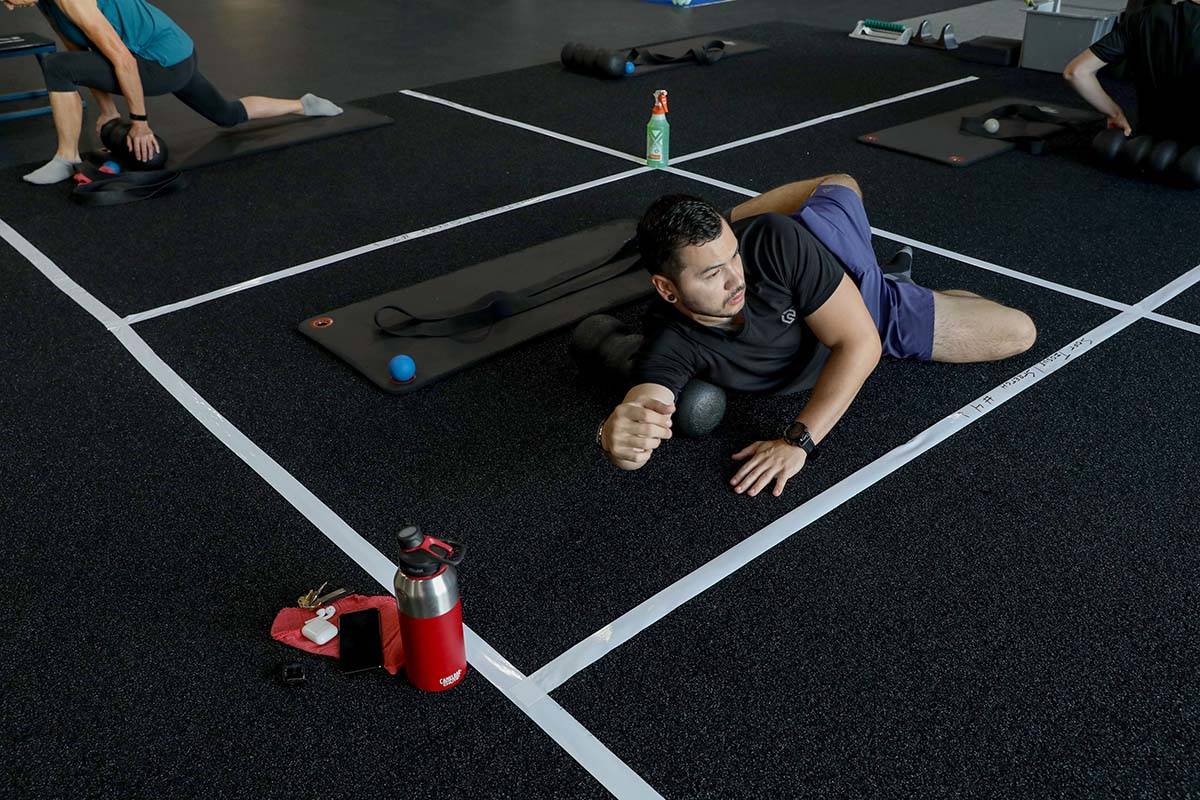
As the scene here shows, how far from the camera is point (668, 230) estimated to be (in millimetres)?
2072

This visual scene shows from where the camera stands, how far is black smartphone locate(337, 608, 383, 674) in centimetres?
183

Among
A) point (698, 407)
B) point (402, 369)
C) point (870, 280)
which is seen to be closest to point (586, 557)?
point (698, 407)

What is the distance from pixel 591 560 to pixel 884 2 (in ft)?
25.2

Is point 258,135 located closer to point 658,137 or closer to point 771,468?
point 658,137

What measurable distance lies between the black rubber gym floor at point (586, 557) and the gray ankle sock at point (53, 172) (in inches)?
35.4

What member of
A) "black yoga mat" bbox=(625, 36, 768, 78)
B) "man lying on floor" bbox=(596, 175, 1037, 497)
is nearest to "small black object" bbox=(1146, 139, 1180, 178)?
"man lying on floor" bbox=(596, 175, 1037, 497)

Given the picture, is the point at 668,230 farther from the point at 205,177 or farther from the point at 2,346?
the point at 205,177

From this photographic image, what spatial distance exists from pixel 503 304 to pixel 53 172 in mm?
2694

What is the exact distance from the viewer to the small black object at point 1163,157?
415 cm

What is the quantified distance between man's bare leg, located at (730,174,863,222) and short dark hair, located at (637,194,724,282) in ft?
2.40

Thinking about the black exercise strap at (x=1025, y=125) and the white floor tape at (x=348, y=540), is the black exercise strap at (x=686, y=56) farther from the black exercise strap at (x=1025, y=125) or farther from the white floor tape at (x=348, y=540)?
the white floor tape at (x=348, y=540)

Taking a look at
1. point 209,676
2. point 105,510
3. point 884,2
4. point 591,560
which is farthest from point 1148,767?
point 884,2

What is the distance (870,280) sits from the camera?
8.57 ft

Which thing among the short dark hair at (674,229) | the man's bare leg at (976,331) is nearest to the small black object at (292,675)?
the short dark hair at (674,229)
